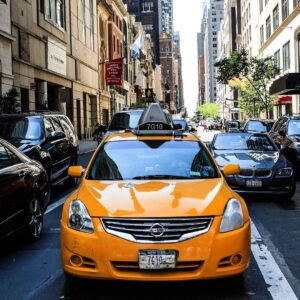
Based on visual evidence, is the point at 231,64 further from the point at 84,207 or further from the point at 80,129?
the point at 84,207

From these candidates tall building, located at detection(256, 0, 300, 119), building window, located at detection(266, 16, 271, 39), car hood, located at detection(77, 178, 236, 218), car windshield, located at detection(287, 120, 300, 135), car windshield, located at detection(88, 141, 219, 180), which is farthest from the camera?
building window, located at detection(266, 16, 271, 39)

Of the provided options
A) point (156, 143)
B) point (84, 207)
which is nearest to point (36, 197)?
point (156, 143)

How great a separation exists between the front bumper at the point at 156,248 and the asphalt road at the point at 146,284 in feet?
1.15

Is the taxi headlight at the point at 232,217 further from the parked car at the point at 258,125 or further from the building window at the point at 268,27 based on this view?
the building window at the point at 268,27

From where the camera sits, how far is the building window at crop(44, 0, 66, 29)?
3538cm

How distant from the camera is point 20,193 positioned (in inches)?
276

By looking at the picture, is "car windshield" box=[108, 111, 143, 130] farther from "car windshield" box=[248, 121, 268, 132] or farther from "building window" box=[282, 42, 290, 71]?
"building window" box=[282, 42, 290, 71]

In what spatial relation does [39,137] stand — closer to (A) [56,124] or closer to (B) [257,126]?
(A) [56,124]

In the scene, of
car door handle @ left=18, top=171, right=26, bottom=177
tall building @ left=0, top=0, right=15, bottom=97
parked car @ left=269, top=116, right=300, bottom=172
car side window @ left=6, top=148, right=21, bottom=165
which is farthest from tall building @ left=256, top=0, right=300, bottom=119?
car door handle @ left=18, top=171, right=26, bottom=177

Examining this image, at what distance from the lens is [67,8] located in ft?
134

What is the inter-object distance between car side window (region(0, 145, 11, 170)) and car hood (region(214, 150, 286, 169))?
5204 millimetres

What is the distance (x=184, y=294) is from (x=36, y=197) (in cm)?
337

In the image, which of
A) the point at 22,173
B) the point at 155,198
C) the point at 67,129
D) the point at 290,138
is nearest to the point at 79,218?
the point at 155,198

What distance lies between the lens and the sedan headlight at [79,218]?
4.90 meters
